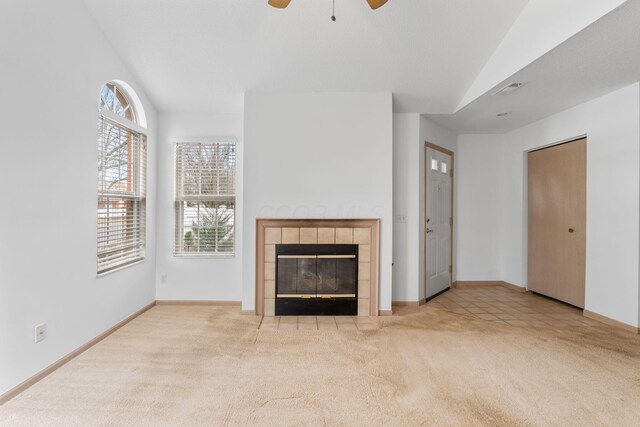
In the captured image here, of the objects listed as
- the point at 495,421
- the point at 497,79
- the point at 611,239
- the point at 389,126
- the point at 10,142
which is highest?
the point at 497,79


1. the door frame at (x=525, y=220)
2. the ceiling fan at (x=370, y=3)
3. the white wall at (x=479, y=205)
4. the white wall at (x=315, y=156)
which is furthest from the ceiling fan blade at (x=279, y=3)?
the door frame at (x=525, y=220)

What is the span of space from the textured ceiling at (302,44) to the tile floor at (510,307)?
2.54 meters

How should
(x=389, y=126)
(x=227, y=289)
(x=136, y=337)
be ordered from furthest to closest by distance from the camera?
(x=227, y=289)
(x=389, y=126)
(x=136, y=337)

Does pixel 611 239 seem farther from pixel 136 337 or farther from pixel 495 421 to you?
pixel 136 337

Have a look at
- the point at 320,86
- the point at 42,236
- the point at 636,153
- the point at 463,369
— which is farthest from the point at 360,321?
the point at 636,153

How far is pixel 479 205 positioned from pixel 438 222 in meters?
0.91

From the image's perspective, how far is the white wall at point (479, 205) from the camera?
16.7ft

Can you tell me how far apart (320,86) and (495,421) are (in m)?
3.26

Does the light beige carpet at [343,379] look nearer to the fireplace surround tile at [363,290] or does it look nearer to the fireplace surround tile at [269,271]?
the fireplace surround tile at [363,290]

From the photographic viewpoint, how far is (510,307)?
158 inches

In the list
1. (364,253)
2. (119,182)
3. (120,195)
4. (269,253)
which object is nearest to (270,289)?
(269,253)

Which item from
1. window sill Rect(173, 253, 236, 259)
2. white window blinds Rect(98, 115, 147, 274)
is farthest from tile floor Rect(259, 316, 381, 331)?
white window blinds Rect(98, 115, 147, 274)

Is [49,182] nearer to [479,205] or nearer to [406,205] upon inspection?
[406,205]

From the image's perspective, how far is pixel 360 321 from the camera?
3529mm
